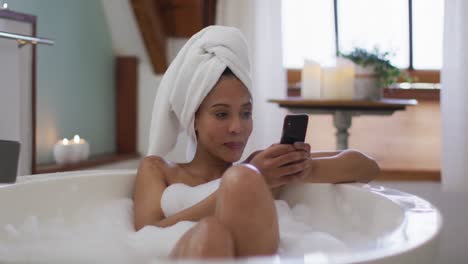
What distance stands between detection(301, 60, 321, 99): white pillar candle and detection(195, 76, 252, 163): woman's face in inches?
47.6

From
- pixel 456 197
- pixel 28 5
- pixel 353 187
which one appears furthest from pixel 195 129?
pixel 456 197

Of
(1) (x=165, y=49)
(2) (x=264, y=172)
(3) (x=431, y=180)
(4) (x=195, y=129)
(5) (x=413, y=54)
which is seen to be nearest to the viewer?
(2) (x=264, y=172)

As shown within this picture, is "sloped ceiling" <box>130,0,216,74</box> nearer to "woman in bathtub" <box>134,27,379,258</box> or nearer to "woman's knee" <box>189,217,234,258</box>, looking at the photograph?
"woman in bathtub" <box>134,27,379,258</box>

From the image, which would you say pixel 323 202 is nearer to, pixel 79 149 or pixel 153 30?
pixel 79 149

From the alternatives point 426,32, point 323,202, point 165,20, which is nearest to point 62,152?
point 165,20

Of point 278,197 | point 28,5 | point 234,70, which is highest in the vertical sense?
point 28,5

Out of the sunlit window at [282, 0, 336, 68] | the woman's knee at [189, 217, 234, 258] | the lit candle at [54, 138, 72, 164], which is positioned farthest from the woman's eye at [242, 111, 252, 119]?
the sunlit window at [282, 0, 336, 68]

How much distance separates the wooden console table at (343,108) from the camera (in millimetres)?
2342

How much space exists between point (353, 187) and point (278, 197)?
0.73 ft

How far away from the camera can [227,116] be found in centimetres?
135

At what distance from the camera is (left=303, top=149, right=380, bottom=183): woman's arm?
137 cm

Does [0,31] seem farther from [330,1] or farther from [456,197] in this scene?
[330,1]

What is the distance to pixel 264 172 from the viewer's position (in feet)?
3.90

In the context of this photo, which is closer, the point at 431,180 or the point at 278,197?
the point at 278,197
